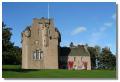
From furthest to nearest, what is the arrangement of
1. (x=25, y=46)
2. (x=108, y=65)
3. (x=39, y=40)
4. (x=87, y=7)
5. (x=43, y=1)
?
1. (x=39, y=40)
2. (x=25, y=46)
3. (x=108, y=65)
4. (x=87, y=7)
5. (x=43, y=1)

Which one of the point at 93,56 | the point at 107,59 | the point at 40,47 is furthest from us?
the point at 40,47

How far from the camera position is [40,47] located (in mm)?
13367

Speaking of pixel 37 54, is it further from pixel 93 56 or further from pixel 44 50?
pixel 93 56

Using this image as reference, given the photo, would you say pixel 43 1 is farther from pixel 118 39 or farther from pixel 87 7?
pixel 118 39

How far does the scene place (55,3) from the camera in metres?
9.99

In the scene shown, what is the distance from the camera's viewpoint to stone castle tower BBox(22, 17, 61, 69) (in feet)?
41.4

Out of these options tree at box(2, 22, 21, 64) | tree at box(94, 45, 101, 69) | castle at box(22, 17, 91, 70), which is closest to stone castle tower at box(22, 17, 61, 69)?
castle at box(22, 17, 91, 70)

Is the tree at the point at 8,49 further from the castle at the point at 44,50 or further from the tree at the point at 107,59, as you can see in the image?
the tree at the point at 107,59

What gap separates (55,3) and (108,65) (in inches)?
80.4

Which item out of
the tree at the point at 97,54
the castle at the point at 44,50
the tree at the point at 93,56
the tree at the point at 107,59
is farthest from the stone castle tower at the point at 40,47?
the tree at the point at 107,59

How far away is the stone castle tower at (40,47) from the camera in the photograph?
12.6 m

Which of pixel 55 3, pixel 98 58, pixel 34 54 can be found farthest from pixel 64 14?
pixel 34 54

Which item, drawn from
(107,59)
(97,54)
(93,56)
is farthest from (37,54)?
(107,59)

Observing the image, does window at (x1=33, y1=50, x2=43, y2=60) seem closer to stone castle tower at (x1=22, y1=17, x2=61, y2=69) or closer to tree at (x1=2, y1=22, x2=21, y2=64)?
stone castle tower at (x1=22, y1=17, x2=61, y2=69)
